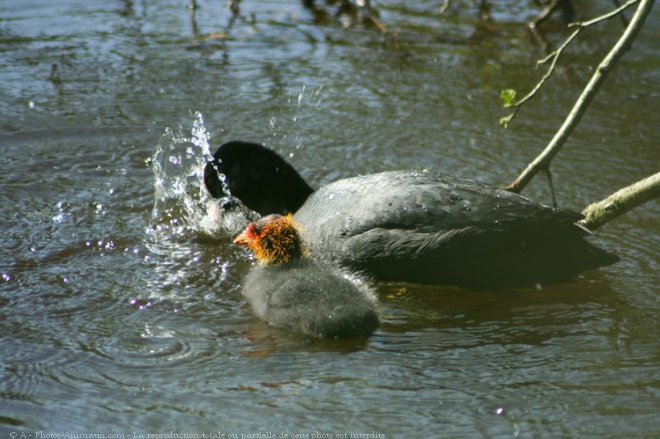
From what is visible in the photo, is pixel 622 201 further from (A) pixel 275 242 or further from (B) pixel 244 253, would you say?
(B) pixel 244 253

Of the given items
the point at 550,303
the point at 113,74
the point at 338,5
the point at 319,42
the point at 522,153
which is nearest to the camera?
the point at 550,303

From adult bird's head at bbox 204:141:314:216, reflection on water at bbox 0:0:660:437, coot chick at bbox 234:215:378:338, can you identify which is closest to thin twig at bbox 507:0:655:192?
reflection on water at bbox 0:0:660:437

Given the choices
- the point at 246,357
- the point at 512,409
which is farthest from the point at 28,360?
the point at 512,409

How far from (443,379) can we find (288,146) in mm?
3126

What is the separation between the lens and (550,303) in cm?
529

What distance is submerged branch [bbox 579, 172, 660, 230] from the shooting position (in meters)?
5.29

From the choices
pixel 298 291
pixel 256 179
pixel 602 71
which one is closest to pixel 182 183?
pixel 256 179

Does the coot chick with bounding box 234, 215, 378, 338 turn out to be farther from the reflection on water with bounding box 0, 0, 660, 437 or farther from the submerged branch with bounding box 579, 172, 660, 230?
the submerged branch with bounding box 579, 172, 660, 230

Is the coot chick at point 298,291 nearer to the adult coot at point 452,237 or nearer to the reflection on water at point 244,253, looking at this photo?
the reflection on water at point 244,253

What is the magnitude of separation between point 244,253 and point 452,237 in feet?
4.29

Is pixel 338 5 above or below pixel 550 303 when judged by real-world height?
above

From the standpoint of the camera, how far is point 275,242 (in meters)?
5.12

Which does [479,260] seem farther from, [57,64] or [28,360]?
[57,64]

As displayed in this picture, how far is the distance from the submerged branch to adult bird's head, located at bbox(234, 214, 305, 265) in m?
1.52
